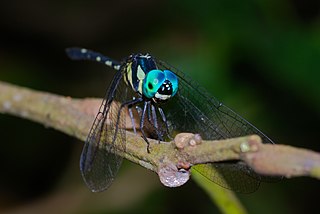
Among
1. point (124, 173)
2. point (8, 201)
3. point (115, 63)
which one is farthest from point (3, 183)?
point (115, 63)

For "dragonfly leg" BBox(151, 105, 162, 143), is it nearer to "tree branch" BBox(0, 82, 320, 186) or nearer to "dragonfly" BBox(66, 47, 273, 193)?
"dragonfly" BBox(66, 47, 273, 193)

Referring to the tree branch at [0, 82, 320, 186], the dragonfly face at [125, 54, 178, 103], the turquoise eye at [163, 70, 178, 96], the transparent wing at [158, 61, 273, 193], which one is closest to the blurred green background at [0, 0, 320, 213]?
the transparent wing at [158, 61, 273, 193]

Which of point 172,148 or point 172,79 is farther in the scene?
point 172,79

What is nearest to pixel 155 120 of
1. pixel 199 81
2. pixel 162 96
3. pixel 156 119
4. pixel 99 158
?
pixel 156 119

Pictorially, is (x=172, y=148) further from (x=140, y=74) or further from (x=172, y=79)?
(x=140, y=74)

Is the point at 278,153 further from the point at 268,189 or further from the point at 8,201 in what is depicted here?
the point at 8,201

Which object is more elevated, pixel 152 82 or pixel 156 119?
pixel 152 82

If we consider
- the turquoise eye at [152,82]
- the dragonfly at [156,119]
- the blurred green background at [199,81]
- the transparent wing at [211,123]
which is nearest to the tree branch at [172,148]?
the dragonfly at [156,119]
